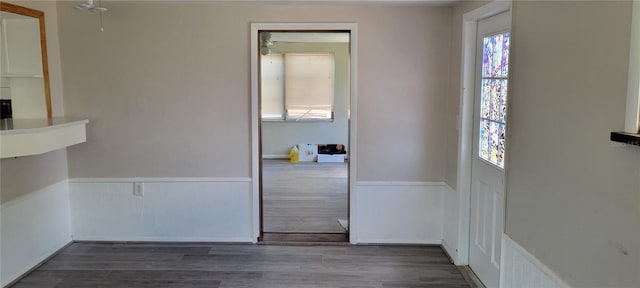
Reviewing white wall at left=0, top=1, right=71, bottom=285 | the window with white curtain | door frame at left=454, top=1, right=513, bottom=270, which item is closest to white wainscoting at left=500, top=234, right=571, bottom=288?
door frame at left=454, top=1, right=513, bottom=270

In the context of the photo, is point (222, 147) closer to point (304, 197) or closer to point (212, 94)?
point (212, 94)

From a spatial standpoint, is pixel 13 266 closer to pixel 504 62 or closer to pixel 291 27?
pixel 291 27

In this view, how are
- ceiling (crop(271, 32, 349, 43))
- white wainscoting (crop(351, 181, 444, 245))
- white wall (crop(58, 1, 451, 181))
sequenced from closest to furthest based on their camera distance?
white wall (crop(58, 1, 451, 181))
white wainscoting (crop(351, 181, 444, 245))
ceiling (crop(271, 32, 349, 43))

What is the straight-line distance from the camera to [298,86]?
8.74m

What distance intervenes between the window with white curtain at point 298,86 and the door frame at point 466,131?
5.26m

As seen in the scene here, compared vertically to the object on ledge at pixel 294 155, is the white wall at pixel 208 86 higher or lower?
higher

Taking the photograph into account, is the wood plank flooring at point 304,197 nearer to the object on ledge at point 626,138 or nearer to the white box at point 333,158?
the white box at point 333,158

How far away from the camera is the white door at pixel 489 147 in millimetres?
2992

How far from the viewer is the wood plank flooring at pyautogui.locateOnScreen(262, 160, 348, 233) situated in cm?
470

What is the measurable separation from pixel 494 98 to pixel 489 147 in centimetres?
36

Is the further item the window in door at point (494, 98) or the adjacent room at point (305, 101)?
the adjacent room at point (305, 101)

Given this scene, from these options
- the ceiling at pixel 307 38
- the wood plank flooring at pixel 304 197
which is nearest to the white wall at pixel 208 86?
the wood plank flooring at pixel 304 197

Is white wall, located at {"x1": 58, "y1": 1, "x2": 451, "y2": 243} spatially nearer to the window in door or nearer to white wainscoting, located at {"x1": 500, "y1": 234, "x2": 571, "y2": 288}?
the window in door

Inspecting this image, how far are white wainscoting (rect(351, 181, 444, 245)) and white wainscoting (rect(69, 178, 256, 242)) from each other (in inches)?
39.5
